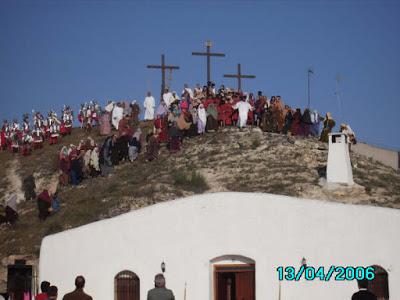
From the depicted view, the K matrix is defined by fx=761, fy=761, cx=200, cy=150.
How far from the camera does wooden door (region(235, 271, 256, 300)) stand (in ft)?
52.2

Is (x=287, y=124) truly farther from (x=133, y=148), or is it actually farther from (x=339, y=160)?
(x=339, y=160)

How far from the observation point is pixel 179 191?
2686cm

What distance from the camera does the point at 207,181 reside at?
2781 centimetres

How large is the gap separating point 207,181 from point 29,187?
841 centimetres

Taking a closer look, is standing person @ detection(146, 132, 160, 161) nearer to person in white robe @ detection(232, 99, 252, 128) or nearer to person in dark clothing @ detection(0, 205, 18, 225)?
person in white robe @ detection(232, 99, 252, 128)

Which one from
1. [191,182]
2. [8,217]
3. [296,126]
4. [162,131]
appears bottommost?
[8,217]

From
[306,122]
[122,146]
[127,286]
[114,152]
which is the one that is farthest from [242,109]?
[127,286]

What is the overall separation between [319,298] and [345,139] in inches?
306

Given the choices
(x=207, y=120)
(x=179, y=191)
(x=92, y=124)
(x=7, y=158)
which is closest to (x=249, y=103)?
(x=207, y=120)

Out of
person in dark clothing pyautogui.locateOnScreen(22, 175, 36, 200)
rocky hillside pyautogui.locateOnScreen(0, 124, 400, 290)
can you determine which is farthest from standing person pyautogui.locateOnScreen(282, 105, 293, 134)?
person in dark clothing pyautogui.locateOnScreen(22, 175, 36, 200)

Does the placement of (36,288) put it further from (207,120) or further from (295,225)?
(207,120)

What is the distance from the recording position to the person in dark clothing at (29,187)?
3123 centimetres
